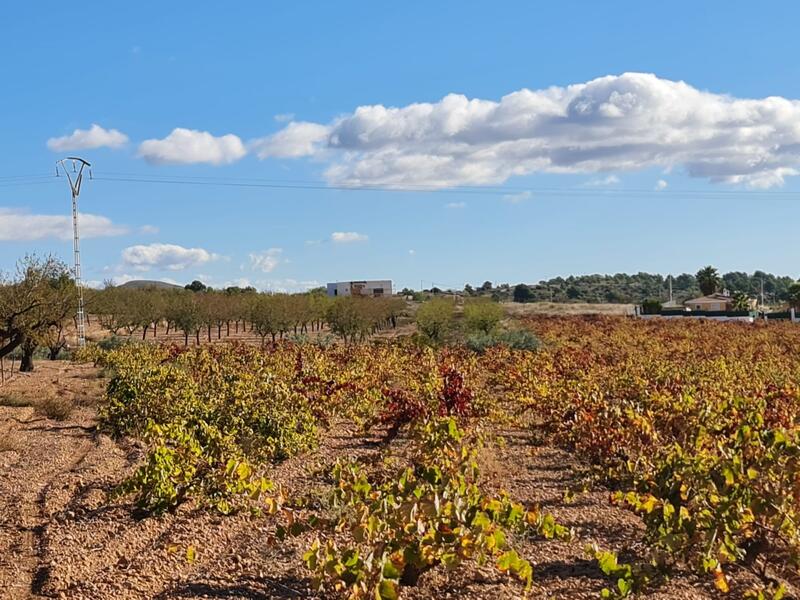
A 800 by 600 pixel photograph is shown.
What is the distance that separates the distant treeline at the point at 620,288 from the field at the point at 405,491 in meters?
116

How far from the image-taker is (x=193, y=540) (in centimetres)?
679

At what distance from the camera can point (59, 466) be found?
9664mm

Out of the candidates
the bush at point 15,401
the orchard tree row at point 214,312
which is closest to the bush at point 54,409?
the bush at point 15,401

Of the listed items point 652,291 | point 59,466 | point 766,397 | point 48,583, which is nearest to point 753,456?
point 766,397

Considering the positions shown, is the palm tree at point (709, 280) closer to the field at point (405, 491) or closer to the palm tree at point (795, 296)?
the palm tree at point (795, 296)

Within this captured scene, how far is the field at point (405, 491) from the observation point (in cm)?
509

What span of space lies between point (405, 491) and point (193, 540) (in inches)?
90.5

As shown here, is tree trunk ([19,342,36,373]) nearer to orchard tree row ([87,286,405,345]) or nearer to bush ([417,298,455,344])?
orchard tree row ([87,286,405,345])

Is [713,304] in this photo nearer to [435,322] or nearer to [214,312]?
[435,322]

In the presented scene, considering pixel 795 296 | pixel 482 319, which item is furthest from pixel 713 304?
pixel 482 319

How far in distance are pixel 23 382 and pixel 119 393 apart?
30.0ft

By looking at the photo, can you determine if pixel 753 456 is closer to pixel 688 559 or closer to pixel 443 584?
pixel 688 559

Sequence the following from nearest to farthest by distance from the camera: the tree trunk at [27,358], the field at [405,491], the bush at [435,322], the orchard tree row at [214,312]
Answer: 1. the field at [405,491]
2. the tree trunk at [27,358]
3. the bush at [435,322]
4. the orchard tree row at [214,312]

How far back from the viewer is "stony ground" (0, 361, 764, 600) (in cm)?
579
